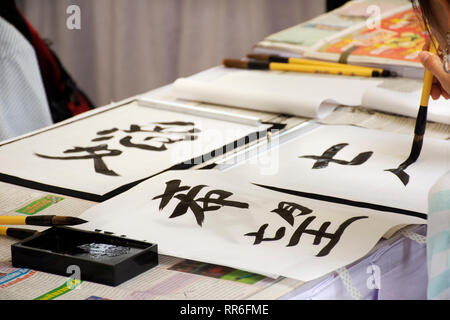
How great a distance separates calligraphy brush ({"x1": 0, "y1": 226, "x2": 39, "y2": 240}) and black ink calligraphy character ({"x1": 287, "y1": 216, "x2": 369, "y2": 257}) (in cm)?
28

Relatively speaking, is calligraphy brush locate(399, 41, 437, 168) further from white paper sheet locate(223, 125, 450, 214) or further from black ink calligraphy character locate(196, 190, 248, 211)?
black ink calligraphy character locate(196, 190, 248, 211)

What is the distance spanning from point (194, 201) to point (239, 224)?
83 millimetres

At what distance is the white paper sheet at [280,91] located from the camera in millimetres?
1206

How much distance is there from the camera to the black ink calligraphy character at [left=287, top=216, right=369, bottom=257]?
2.34 feet

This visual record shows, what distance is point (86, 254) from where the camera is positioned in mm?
696

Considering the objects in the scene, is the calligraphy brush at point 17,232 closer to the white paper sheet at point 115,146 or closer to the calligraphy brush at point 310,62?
the white paper sheet at point 115,146

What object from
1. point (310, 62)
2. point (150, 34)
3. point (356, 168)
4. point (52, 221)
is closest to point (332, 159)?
point (356, 168)

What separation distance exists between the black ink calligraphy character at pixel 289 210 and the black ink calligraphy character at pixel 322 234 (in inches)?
0.8

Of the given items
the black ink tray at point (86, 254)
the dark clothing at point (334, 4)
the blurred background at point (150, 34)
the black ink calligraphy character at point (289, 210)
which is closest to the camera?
the black ink tray at point (86, 254)

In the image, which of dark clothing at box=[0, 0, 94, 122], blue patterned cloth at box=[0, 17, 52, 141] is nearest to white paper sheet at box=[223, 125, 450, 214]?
blue patterned cloth at box=[0, 17, 52, 141]

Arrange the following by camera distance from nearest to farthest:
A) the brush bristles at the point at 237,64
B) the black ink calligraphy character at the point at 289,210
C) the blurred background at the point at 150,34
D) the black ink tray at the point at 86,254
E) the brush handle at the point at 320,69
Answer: the black ink tray at the point at 86,254
the black ink calligraphy character at the point at 289,210
the brush handle at the point at 320,69
the brush bristles at the point at 237,64
the blurred background at the point at 150,34

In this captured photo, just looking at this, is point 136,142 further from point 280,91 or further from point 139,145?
point 280,91

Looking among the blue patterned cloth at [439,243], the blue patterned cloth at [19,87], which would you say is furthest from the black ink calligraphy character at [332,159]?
the blue patterned cloth at [19,87]

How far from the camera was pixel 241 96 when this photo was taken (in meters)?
1.26
